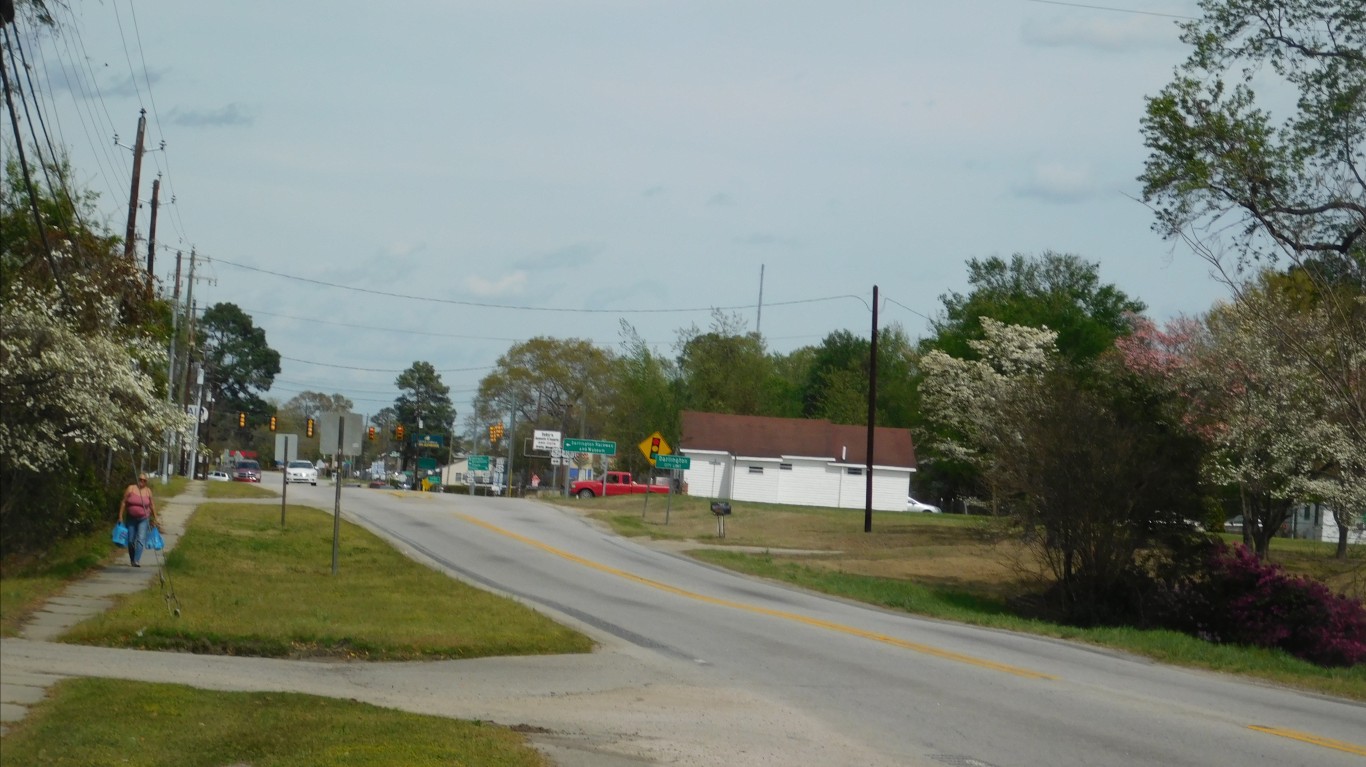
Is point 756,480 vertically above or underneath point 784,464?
underneath

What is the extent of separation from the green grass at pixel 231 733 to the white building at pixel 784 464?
58.1 m

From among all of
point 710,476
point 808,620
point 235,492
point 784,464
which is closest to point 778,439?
point 784,464

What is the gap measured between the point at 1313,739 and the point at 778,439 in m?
57.9

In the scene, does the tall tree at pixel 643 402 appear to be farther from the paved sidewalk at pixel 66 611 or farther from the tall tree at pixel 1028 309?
the paved sidewalk at pixel 66 611

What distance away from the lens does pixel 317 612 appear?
631 inches

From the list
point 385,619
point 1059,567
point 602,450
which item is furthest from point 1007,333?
point 385,619

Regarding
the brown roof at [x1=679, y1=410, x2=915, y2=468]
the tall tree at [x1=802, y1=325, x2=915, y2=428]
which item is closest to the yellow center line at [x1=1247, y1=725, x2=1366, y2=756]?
the brown roof at [x1=679, y1=410, x2=915, y2=468]

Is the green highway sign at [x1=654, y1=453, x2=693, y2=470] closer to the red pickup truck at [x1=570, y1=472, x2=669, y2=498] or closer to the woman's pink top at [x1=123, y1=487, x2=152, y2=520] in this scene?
the red pickup truck at [x1=570, y1=472, x2=669, y2=498]

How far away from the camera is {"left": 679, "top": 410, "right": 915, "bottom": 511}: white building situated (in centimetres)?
6812

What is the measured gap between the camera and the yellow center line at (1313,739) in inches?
445

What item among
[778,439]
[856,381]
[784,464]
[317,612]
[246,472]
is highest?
[856,381]

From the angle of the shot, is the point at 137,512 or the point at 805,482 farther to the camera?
the point at 805,482

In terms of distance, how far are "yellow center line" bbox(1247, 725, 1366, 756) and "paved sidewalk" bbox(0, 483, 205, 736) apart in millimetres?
10037

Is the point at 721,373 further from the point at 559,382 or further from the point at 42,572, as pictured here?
the point at 42,572
